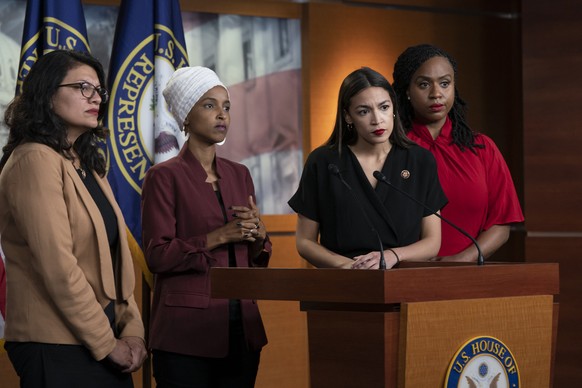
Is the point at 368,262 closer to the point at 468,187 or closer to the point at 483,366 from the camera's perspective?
the point at 483,366

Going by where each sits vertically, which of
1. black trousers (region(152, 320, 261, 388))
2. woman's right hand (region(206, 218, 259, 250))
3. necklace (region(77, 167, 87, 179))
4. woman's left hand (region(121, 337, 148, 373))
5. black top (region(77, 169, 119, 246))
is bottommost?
black trousers (region(152, 320, 261, 388))

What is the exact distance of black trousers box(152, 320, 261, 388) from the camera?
10.9 ft

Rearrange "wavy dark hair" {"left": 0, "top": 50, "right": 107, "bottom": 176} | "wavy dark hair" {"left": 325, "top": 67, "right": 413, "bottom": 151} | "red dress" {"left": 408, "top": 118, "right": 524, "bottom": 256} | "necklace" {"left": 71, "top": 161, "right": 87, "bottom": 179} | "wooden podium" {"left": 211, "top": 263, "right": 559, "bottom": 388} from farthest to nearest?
"red dress" {"left": 408, "top": 118, "right": 524, "bottom": 256}
"wavy dark hair" {"left": 325, "top": 67, "right": 413, "bottom": 151}
"necklace" {"left": 71, "top": 161, "right": 87, "bottom": 179}
"wavy dark hair" {"left": 0, "top": 50, "right": 107, "bottom": 176}
"wooden podium" {"left": 211, "top": 263, "right": 559, "bottom": 388}

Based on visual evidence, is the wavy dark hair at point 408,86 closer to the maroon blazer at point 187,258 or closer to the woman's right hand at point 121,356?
the maroon blazer at point 187,258

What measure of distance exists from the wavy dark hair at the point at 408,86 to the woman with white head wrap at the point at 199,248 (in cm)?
75

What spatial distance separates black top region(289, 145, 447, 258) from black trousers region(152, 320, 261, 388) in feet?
1.55

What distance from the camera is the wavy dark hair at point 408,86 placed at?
3812mm

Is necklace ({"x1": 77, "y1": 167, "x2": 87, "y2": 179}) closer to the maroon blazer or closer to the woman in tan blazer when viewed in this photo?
the woman in tan blazer

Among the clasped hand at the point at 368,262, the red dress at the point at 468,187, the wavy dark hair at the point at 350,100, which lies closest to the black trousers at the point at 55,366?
the clasped hand at the point at 368,262

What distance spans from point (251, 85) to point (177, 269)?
270cm

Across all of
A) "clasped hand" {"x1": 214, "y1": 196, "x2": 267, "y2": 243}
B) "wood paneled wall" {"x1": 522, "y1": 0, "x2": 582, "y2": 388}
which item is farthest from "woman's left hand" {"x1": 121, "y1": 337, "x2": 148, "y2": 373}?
"wood paneled wall" {"x1": 522, "y1": 0, "x2": 582, "y2": 388}

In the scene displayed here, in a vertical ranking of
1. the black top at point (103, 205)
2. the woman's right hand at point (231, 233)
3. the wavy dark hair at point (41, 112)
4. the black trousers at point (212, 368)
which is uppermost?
the wavy dark hair at point (41, 112)

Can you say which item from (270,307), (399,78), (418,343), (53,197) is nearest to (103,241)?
(53,197)

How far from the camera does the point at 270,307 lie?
5.84 m
